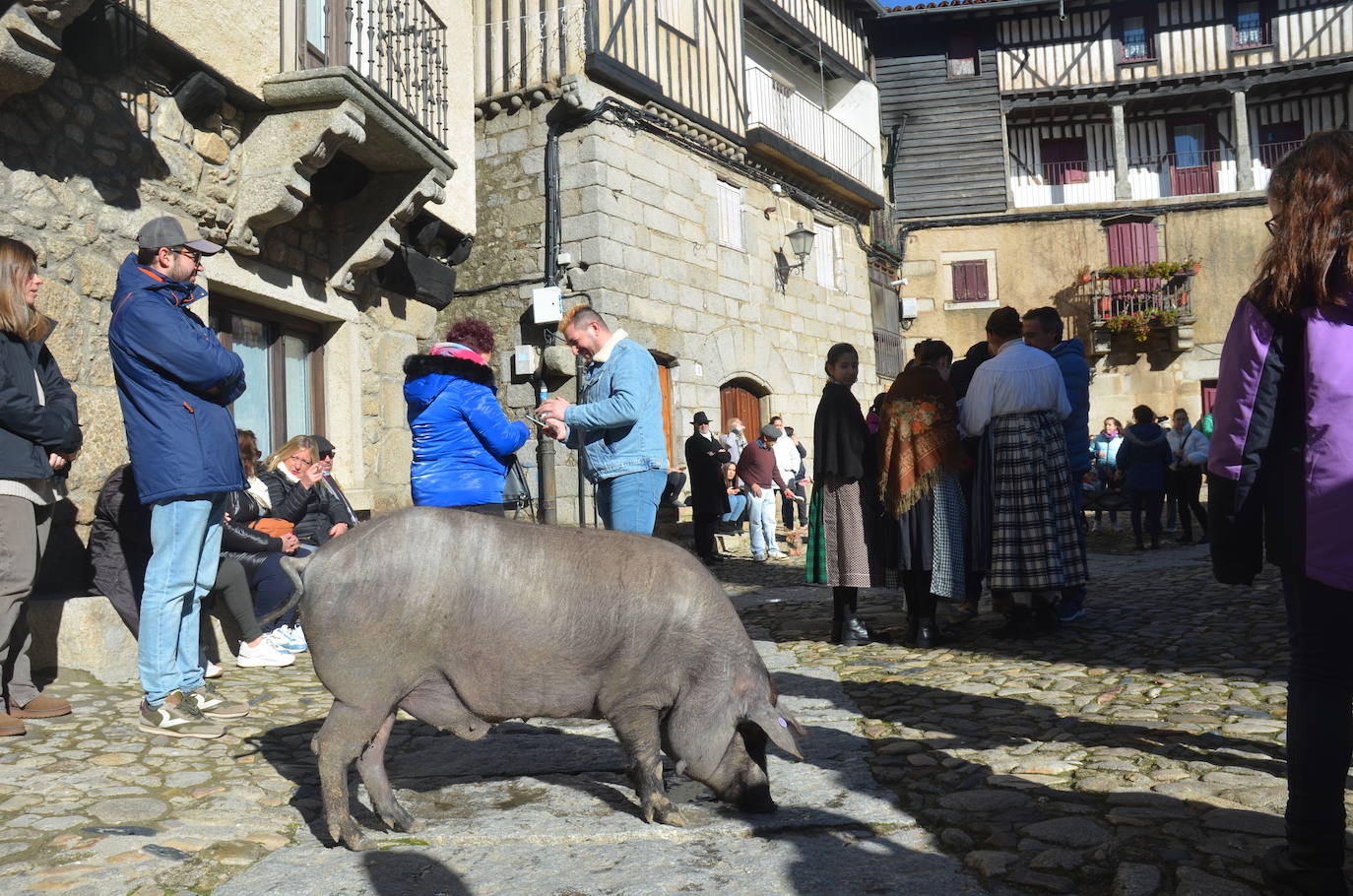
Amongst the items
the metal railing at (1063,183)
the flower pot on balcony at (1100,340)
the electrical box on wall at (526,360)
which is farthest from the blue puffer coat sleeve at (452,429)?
the metal railing at (1063,183)

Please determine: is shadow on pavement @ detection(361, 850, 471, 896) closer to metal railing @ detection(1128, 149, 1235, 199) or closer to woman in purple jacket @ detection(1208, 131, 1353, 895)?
woman in purple jacket @ detection(1208, 131, 1353, 895)

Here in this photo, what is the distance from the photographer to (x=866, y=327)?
21672 mm

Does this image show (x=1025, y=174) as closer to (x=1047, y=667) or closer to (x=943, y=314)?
(x=943, y=314)

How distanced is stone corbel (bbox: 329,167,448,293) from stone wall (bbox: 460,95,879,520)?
17.3ft

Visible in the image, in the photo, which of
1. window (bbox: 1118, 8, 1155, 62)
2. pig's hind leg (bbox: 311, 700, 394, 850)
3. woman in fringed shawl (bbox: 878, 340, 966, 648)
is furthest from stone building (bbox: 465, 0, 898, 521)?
window (bbox: 1118, 8, 1155, 62)

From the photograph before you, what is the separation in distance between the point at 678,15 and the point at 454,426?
13.3 metres

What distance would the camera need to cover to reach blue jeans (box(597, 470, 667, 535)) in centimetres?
453

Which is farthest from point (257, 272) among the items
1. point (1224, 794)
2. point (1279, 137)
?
point (1279, 137)

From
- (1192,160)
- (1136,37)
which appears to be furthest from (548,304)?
(1192,160)

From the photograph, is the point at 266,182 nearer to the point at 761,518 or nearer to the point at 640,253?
the point at 761,518

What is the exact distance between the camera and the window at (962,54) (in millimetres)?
26922

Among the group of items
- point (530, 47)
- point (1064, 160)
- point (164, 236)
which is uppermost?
point (1064, 160)

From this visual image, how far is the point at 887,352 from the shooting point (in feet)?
78.3

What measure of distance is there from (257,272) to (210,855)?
554 cm
